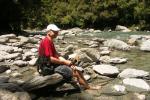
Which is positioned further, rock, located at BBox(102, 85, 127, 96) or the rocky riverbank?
rock, located at BBox(102, 85, 127, 96)

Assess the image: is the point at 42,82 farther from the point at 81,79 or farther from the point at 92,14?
the point at 92,14

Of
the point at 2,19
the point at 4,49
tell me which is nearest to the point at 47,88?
the point at 4,49

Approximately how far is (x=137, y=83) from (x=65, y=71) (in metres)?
2.12

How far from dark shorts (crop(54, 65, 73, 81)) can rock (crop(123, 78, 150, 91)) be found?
1.81m

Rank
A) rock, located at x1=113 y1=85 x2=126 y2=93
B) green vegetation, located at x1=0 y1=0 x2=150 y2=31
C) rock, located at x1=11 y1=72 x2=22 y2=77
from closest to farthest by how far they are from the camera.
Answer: rock, located at x1=113 y1=85 x2=126 y2=93 < rock, located at x1=11 y1=72 x2=22 y2=77 < green vegetation, located at x1=0 y1=0 x2=150 y2=31

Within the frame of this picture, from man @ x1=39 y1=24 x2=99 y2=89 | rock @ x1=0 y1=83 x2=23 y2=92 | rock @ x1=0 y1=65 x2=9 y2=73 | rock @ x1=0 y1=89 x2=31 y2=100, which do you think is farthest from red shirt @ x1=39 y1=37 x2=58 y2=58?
rock @ x1=0 y1=65 x2=9 y2=73

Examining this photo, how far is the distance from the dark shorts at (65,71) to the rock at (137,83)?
1809mm

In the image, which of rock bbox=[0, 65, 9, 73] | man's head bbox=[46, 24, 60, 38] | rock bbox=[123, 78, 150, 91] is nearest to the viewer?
man's head bbox=[46, 24, 60, 38]

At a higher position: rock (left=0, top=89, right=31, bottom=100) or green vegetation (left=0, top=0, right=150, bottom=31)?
rock (left=0, top=89, right=31, bottom=100)

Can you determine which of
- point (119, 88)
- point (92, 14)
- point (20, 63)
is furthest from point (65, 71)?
point (92, 14)

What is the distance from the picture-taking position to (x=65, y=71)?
8.70 metres

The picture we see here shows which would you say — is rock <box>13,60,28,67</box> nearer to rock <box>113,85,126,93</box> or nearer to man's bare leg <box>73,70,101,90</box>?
man's bare leg <box>73,70,101,90</box>

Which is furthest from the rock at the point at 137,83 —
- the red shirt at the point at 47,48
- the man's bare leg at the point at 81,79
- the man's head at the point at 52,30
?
the man's head at the point at 52,30

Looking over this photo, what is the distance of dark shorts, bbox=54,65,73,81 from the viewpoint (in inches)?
342
